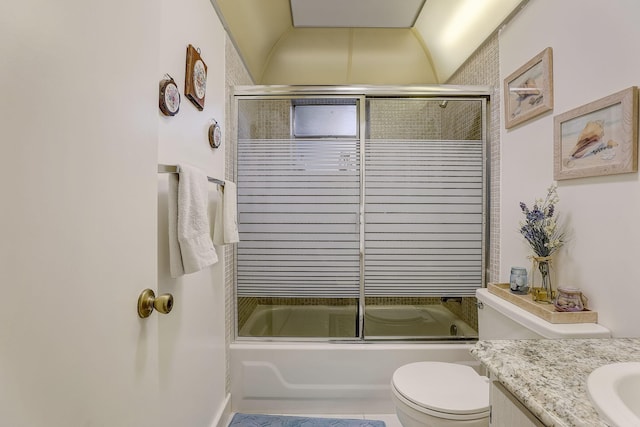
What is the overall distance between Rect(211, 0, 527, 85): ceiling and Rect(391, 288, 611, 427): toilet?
1624mm

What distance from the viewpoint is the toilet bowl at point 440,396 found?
1153 millimetres

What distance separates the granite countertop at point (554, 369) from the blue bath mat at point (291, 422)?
127cm

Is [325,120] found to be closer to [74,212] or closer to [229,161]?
[229,161]

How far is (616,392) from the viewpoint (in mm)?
557

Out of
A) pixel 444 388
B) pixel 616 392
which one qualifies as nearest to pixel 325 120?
pixel 444 388

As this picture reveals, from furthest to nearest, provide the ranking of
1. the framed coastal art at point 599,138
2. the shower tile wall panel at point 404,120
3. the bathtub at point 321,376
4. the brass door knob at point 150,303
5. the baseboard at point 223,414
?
the shower tile wall panel at point 404,120
the bathtub at point 321,376
the baseboard at point 223,414
the framed coastal art at point 599,138
the brass door knob at point 150,303

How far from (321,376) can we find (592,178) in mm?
1710

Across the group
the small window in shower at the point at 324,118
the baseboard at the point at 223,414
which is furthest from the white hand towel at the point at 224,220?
the baseboard at the point at 223,414

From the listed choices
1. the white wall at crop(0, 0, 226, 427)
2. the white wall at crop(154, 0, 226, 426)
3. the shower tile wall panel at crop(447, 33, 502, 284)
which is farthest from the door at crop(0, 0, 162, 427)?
the shower tile wall panel at crop(447, 33, 502, 284)

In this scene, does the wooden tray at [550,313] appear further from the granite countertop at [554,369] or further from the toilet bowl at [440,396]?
the toilet bowl at [440,396]

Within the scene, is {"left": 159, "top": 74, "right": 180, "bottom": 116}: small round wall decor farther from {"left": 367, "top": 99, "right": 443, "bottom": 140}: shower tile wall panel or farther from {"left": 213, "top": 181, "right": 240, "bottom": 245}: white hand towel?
{"left": 367, "top": 99, "right": 443, "bottom": 140}: shower tile wall panel

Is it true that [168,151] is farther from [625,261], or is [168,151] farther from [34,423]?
[625,261]

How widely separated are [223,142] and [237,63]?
65 centimetres

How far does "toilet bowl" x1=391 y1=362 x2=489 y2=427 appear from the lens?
115 cm
